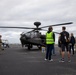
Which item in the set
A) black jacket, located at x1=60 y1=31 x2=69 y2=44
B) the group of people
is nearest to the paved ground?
the group of people

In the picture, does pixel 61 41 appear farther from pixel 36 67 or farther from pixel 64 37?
pixel 36 67

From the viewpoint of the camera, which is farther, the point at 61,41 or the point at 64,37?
the point at 61,41

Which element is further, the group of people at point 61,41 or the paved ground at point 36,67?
the group of people at point 61,41

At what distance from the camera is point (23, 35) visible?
3306 centimetres

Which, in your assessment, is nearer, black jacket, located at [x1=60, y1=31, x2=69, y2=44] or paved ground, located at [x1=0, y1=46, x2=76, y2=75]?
paved ground, located at [x1=0, y1=46, x2=76, y2=75]

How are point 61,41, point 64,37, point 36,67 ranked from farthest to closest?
1. point 61,41
2. point 64,37
3. point 36,67

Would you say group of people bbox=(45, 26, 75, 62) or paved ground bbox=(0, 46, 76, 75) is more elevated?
group of people bbox=(45, 26, 75, 62)

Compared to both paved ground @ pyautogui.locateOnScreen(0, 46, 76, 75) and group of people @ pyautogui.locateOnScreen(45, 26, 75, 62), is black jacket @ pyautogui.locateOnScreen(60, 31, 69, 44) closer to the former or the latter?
group of people @ pyautogui.locateOnScreen(45, 26, 75, 62)

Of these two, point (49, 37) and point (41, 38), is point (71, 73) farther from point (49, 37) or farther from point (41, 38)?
point (41, 38)

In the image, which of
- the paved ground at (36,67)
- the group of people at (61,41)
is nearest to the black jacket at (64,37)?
the group of people at (61,41)

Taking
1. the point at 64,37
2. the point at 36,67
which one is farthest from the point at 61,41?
the point at 36,67

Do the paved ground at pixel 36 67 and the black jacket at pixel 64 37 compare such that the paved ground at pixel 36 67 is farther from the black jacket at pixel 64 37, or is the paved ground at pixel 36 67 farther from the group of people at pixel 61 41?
the black jacket at pixel 64 37

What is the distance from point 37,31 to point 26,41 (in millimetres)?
2211

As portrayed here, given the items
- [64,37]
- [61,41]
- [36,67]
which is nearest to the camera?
[36,67]
